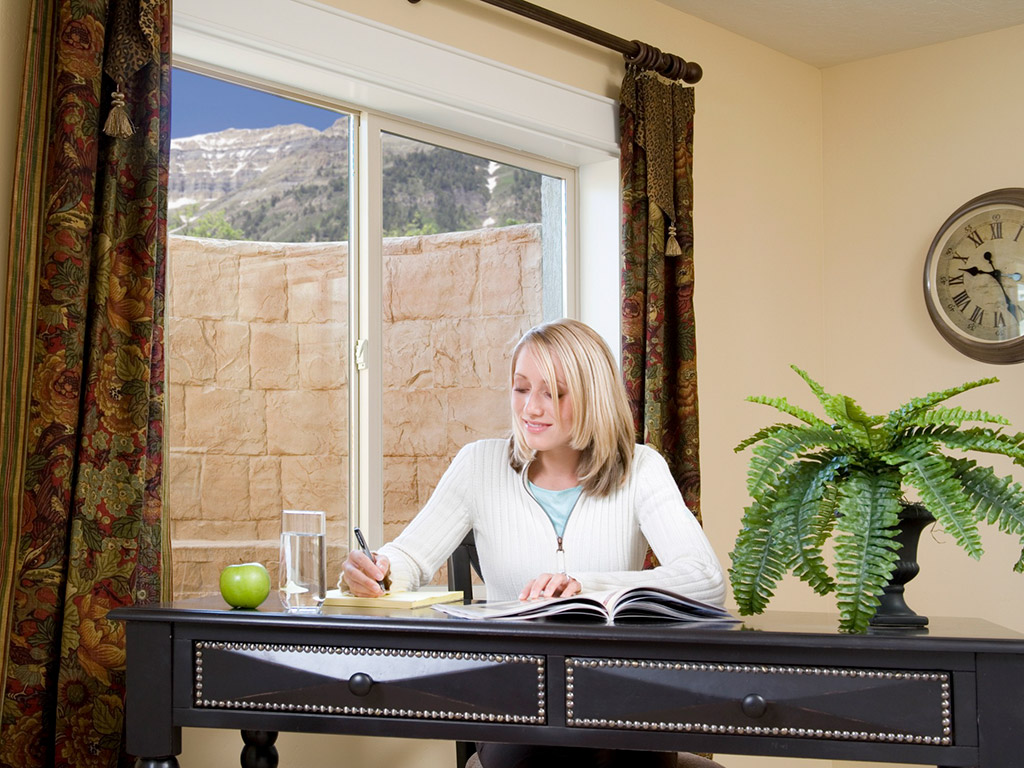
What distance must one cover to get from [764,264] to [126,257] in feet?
8.00

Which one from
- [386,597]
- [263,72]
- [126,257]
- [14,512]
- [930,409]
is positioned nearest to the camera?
[930,409]

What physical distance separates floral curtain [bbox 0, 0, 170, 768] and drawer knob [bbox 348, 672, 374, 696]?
0.69 meters

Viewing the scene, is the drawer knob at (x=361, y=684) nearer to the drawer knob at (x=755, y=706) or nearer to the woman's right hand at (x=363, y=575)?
the woman's right hand at (x=363, y=575)

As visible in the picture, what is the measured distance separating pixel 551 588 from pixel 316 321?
156 cm

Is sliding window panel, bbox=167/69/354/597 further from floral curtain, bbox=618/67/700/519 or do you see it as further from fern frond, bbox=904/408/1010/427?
fern frond, bbox=904/408/1010/427

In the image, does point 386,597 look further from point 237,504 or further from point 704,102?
point 704,102

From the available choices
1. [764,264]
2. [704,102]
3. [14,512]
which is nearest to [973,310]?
[764,264]

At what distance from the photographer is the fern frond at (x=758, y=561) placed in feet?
5.23

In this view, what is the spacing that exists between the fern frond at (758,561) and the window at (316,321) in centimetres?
151

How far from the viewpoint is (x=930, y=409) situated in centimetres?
163

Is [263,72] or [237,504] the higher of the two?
[263,72]

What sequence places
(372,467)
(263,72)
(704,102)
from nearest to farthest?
1. (263,72)
2. (372,467)
3. (704,102)

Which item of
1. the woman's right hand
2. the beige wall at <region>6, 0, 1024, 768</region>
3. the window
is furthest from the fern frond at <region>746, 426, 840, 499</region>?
the beige wall at <region>6, 0, 1024, 768</region>

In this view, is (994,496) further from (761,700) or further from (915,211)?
(915,211)
